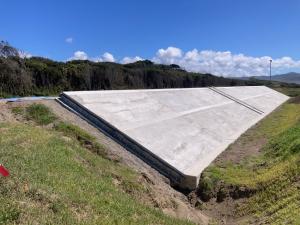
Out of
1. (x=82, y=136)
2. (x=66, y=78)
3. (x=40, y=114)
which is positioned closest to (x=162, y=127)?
(x=82, y=136)

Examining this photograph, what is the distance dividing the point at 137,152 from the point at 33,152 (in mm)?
6370

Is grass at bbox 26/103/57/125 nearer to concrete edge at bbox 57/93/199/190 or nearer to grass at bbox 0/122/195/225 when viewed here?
concrete edge at bbox 57/93/199/190

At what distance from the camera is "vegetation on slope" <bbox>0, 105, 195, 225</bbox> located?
7.48 meters

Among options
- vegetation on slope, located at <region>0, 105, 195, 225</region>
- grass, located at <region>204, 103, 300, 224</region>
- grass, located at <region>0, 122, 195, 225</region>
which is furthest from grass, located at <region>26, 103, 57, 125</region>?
grass, located at <region>204, 103, 300, 224</region>

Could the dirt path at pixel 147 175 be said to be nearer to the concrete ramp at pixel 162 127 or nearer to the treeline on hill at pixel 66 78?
the concrete ramp at pixel 162 127

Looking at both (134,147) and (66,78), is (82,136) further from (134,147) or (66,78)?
(66,78)

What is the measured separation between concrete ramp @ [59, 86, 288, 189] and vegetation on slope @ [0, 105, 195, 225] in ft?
7.49

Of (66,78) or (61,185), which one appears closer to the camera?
(61,185)

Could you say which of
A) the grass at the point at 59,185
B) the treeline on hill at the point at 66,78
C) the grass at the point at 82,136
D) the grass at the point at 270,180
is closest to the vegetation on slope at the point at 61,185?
the grass at the point at 59,185

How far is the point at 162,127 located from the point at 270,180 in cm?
756

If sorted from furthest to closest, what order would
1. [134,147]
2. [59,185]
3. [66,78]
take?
[66,78] → [134,147] → [59,185]

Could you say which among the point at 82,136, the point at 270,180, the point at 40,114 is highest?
the point at 40,114

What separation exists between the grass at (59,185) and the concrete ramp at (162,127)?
245 centimetres

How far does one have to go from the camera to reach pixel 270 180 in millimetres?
14805
